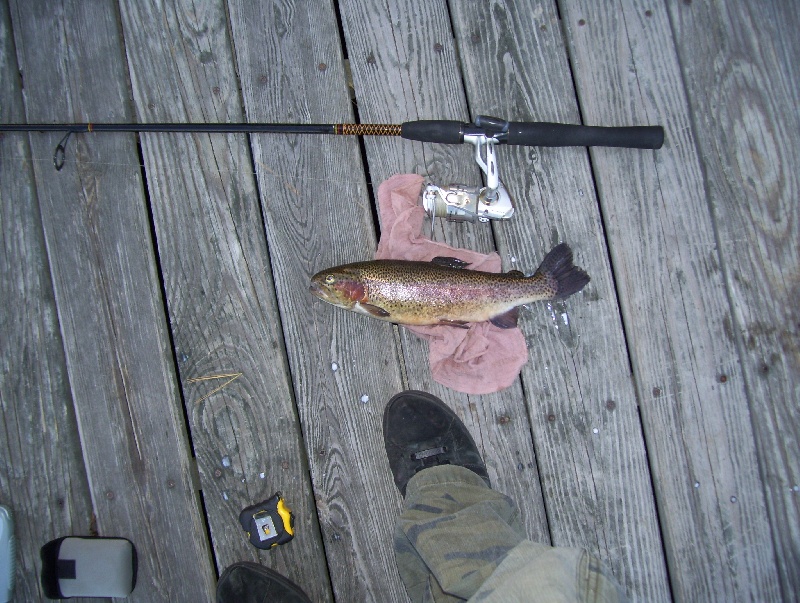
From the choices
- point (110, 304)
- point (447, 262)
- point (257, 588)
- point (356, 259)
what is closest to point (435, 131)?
point (447, 262)

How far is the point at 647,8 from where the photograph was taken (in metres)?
3.12

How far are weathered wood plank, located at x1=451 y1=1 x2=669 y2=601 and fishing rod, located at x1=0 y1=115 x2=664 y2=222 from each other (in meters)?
0.20

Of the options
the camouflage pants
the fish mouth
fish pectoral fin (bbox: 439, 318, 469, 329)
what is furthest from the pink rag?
the camouflage pants

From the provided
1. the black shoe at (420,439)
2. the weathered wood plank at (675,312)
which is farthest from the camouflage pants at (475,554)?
the weathered wood plank at (675,312)

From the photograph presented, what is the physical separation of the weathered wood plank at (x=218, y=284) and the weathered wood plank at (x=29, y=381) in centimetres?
73

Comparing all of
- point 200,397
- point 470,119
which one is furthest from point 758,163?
point 200,397

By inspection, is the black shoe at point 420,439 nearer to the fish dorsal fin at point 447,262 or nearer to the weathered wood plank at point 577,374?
the weathered wood plank at point 577,374

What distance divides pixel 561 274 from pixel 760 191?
1380 millimetres

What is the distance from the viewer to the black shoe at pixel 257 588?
113 inches

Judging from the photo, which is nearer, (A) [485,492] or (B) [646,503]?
(A) [485,492]

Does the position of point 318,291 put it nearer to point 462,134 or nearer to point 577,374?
point 462,134

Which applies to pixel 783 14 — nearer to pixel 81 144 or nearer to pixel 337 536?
pixel 337 536

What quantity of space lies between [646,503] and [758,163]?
7.03 ft

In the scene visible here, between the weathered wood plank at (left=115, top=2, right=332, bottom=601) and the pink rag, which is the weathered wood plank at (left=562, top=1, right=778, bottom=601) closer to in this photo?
the pink rag
